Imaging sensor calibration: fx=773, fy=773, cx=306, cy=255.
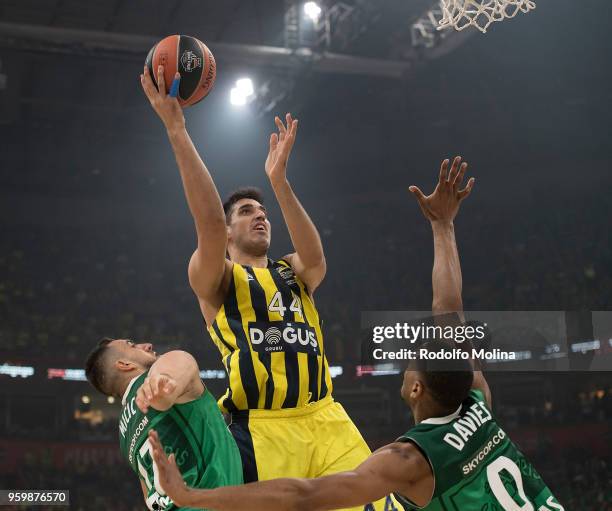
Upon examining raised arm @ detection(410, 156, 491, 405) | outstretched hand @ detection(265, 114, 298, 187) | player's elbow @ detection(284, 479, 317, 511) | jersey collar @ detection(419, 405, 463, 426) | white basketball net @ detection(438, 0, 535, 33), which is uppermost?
white basketball net @ detection(438, 0, 535, 33)

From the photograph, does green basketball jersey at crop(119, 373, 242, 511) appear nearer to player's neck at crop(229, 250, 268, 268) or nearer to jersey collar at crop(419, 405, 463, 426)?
jersey collar at crop(419, 405, 463, 426)

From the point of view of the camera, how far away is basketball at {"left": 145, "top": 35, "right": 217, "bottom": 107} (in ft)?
13.0

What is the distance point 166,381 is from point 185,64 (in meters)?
2.01

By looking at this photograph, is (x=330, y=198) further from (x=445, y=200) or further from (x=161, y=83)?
(x=161, y=83)

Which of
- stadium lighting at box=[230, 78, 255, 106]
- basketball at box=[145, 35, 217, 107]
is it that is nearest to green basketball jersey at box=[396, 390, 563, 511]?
basketball at box=[145, 35, 217, 107]

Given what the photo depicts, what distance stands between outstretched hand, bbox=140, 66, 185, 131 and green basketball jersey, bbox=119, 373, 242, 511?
3.95 ft

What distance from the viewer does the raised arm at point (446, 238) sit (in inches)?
141

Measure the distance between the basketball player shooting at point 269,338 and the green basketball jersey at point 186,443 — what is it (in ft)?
2.24

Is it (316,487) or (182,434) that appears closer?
(316,487)

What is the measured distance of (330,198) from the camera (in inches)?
848

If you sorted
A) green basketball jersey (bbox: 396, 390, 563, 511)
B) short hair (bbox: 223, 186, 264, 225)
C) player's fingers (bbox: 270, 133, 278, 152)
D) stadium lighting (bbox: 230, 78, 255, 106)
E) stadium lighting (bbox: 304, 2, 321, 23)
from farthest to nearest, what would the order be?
stadium lighting (bbox: 230, 78, 255, 106) → stadium lighting (bbox: 304, 2, 321, 23) → short hair (bbox: 223, 186, 264, 225) → player's fingers (bbox: 270, 133, 278, 152) → green basketball jersey (bbox: 396, 390, 563, 511)

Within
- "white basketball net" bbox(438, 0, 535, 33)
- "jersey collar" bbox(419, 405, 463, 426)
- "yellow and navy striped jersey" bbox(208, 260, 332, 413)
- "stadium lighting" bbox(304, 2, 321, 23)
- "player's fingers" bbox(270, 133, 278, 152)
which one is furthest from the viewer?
"stadium lighting" bbox(304, 2, 321, 23)

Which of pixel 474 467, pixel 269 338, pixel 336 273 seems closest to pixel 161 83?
pixel 269 338

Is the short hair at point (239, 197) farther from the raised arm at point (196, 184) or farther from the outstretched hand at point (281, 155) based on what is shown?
the raised arm at point (196, 184)
